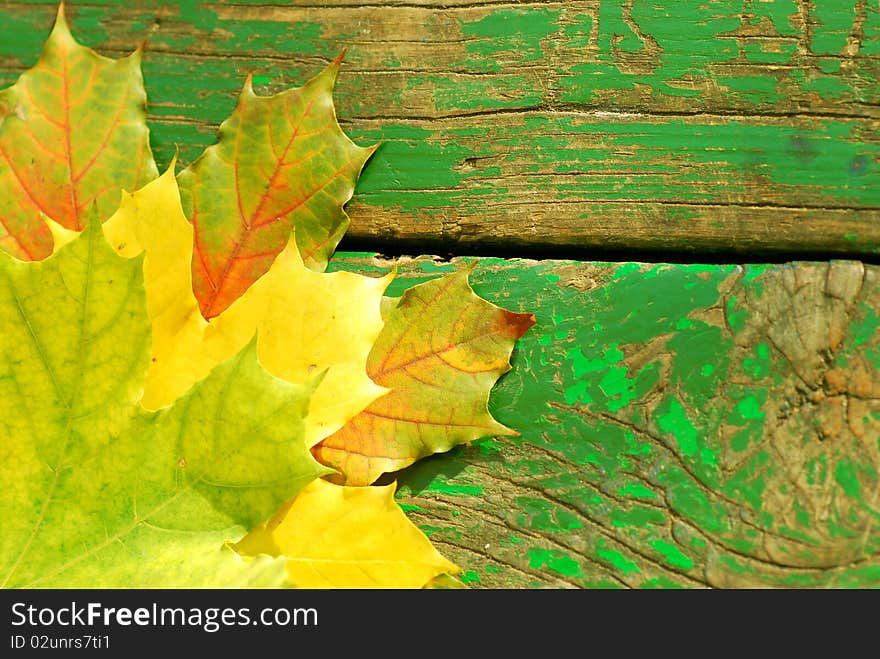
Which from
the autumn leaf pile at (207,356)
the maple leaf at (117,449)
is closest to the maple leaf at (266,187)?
the autumn leaf pile at (207,356)

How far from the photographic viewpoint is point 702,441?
73cm

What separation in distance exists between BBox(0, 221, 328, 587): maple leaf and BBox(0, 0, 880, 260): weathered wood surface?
29cm

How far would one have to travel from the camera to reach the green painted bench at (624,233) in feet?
2.39

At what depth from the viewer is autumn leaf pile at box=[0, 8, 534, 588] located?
531 mm

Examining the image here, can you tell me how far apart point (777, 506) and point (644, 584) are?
14 centimetres

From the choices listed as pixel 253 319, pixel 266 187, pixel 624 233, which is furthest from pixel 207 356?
pixel 624 233

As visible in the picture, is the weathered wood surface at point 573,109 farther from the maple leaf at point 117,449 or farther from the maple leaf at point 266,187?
the maple leaf at point 117,449

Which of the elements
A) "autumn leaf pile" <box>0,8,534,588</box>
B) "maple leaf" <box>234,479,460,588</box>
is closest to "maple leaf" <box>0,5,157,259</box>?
A: "autumn leaf pile" <box>0,8,534,588</box>

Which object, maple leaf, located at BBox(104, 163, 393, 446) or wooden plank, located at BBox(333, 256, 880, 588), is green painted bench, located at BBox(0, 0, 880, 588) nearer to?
wooden plank, located at BBox(333, 256, 880, 588)

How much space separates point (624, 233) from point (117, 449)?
0.49 m

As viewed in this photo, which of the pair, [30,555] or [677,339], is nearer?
[30,555]

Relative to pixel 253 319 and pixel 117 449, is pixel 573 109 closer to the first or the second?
pixel 253 319

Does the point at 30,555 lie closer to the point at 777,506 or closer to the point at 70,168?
the point at 70,168
